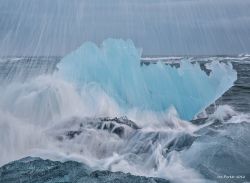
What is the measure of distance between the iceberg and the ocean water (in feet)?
0.13

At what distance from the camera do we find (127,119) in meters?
13.5

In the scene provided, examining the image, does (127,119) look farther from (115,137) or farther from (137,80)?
(115,137)

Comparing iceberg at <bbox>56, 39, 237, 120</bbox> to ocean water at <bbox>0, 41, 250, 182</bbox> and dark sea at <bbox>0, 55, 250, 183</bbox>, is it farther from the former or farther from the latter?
dark sea at <bbox>0, 55, 250, 183</bbox>

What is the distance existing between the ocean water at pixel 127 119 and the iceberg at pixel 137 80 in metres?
0.04

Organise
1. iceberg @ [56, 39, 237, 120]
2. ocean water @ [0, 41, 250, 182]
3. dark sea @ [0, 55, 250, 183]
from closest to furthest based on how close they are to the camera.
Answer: dark sea @ [0, 55, 250, 183], ocean water @ [0, 41, 250, 182], iceberg @ [56, 39, 237, 120]

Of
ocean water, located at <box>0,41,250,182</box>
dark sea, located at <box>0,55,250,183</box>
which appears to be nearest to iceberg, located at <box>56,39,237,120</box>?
ocean water, located at <box>0,41,250,182</box>

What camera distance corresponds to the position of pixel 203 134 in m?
12.0

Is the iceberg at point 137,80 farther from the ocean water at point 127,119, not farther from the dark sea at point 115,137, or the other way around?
the dark sea at point 115,137

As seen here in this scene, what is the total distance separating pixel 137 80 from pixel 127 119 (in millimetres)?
1686

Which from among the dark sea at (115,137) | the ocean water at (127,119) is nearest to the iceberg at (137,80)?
the ocean water at (127,119)

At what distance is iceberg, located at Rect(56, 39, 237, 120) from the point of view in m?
14.4

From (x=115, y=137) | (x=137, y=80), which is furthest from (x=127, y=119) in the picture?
(x=115, y=137)

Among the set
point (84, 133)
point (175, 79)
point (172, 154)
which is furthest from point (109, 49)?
point (172, 154)

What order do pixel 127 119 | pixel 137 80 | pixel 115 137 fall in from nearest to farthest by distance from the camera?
pixel 115 137 → pixel 127 119 → pixel 137 80
